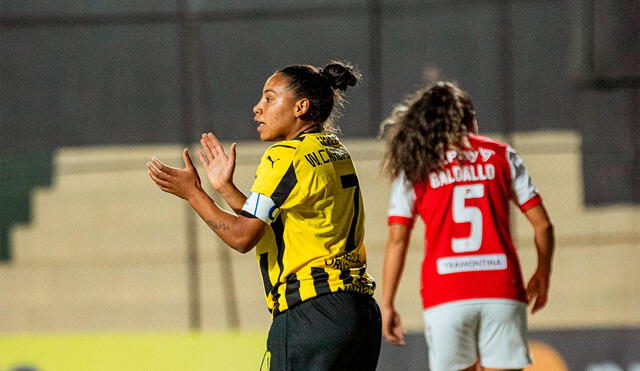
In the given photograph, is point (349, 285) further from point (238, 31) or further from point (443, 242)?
→ point (238, 31)

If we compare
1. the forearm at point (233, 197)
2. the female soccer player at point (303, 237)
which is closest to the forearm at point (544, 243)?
the female soccer player at point (303, 237)

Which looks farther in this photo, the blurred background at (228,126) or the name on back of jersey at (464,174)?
the blurred background at (228,126)

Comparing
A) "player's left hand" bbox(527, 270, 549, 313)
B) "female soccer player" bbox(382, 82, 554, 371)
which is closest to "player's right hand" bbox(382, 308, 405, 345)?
"female soccer player" bbox(382, 82, 554, 371)

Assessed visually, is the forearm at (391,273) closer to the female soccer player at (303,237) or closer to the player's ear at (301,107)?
the female soccer player at (303,237)

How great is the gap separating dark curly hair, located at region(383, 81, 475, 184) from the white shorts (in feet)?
1.91

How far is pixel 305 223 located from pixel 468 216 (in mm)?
1084

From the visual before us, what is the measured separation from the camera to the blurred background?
306 inches

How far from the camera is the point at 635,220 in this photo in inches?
305

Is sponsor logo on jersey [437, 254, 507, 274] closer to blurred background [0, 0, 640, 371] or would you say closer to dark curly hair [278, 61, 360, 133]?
dark curly hair [278, 61, 360, 133]

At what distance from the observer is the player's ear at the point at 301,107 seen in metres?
3.30

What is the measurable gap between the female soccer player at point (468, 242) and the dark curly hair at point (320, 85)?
764mm

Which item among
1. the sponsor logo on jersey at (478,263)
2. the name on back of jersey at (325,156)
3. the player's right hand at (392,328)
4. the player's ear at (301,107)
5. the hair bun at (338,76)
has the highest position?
the hair bun at (338,76)

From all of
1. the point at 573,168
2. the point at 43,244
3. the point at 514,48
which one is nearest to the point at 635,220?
the point at 573,168

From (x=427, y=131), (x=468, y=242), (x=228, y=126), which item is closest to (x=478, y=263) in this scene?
(x=468, y=242)
